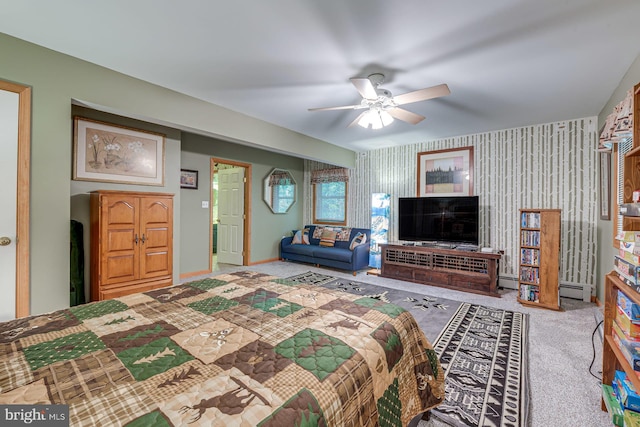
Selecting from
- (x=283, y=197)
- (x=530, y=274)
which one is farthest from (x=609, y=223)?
(x=283, y=197)

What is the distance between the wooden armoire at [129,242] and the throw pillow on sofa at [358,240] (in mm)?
3054

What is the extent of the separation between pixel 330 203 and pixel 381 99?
3965 millimetres

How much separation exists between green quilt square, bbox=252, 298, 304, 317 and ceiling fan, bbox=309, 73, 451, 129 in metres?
1.77

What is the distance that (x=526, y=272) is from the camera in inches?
140

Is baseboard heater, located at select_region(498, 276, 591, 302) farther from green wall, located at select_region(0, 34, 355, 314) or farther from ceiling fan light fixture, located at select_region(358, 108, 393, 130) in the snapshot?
green wall, located at select_region(0, 34, 355, 314)

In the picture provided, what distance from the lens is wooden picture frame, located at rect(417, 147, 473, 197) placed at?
468 cm

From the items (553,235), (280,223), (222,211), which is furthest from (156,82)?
(553,235)

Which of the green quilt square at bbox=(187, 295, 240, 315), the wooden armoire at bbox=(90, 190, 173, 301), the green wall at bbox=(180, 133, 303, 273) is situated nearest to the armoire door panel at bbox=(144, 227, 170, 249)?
the wooden armoire at bbox=(90, 190, 173, 301)

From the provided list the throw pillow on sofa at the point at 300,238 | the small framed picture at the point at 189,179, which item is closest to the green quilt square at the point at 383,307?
the small framed picture at the point at 189,179

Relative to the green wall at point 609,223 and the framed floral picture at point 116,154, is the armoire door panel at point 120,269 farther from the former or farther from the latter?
the green wall at point 609,223

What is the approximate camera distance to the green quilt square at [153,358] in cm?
91

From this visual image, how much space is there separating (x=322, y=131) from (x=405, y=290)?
111 inches

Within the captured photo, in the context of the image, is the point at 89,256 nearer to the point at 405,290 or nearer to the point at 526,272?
the point at 405,290

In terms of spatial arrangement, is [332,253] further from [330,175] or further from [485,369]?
[485,369]
